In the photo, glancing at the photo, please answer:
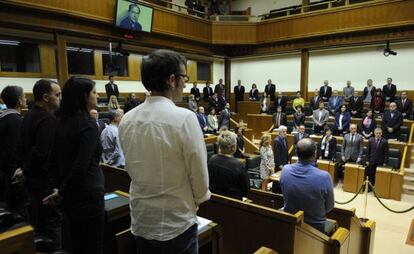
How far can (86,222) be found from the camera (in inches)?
51.6

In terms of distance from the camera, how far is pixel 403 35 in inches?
308

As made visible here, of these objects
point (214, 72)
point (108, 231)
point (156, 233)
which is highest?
point (214, 72)

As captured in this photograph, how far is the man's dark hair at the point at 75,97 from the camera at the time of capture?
1356 millimetres

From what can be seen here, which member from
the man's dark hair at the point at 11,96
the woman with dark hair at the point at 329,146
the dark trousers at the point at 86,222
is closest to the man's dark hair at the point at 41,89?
the man's dark hair at the point at 11,96

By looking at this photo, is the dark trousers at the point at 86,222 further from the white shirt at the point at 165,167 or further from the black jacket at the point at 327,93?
the black jacket at the point at 327,93

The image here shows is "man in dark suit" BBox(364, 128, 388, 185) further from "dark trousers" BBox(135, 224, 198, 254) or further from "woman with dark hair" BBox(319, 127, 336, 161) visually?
"dark trousers" BBox(135, 224, 198, 254)

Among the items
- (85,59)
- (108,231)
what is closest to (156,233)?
(108,231)

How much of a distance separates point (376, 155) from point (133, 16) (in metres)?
6.53

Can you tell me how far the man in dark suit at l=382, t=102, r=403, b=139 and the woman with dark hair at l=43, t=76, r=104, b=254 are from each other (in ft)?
22.2

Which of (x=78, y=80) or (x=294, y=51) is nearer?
(x=78, y=80)

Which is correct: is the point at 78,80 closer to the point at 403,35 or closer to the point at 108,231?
the point at 108,231

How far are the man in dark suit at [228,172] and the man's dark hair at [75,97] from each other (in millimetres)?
1065

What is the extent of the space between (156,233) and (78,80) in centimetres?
85

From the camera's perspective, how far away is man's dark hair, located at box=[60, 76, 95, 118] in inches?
53.4
